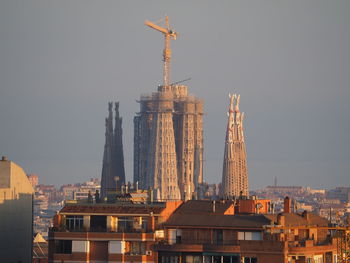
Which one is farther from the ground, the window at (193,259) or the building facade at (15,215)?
the building facade at (15,215)

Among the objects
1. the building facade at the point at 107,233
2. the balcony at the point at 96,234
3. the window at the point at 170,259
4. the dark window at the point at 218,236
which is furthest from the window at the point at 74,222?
the dark window at the point at 218,236

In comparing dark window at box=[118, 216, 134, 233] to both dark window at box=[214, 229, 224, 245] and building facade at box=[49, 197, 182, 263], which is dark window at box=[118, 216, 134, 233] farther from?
dark window at box=[214, 229, 224, 245]

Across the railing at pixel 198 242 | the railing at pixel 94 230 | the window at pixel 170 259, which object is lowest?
the window at pixel 170 259

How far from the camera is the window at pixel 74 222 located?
8394cm

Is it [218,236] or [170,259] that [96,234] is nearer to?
[170,259]

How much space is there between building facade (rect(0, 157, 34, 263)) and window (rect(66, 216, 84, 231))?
68.7 ft

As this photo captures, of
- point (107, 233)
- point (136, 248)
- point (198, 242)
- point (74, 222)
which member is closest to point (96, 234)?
point (107, 233)

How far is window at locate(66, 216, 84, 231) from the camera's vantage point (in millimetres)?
83938

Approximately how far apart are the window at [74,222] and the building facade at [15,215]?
20935mm

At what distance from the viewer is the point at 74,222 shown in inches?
3319

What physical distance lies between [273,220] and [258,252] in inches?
143

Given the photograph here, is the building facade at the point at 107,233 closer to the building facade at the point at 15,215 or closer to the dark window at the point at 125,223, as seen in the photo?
the dark window at the point at 125,223

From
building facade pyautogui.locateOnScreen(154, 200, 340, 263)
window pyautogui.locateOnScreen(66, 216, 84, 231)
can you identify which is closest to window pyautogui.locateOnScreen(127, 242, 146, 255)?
building facade pyautogui.locateOnScreen(154, 200, 340, 263)

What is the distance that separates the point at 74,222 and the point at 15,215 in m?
25.0
